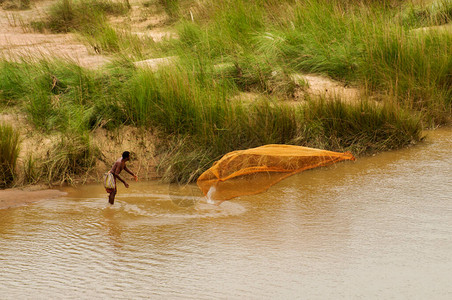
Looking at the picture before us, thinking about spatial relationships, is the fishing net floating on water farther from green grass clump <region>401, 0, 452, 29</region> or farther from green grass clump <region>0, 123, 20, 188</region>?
green grass clump <region>401, 0, 452, 29</region>

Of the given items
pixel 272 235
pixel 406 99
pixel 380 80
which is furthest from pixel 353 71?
pixel 272 235

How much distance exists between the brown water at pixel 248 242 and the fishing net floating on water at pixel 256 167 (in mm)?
144

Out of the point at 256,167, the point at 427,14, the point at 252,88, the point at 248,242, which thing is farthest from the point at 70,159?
the point at 427,14

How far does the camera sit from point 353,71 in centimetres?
714

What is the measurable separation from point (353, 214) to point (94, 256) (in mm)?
1921

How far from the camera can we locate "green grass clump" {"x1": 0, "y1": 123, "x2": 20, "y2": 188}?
5.25m

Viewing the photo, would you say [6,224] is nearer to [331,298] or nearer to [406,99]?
[331,298]

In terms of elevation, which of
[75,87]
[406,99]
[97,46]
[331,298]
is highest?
[97,46]

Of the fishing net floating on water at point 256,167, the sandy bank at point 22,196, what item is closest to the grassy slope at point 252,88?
the fishing net floating on water at point 256,167

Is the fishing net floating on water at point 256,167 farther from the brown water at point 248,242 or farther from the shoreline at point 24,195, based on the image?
the shoreline at point 24,195

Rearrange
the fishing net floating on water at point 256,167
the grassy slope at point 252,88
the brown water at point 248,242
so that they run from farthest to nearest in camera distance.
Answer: the grassy slope at point 252,88
the fishing net floating on water at point 256,167
the brown water at point 248,242

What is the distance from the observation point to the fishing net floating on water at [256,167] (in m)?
5.05

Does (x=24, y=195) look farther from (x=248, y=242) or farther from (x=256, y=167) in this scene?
(x=248, y=242)


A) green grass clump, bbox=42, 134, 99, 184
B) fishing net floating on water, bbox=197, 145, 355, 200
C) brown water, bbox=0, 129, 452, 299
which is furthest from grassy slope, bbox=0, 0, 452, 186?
brown water, bbox=0, 129, 452, 299
